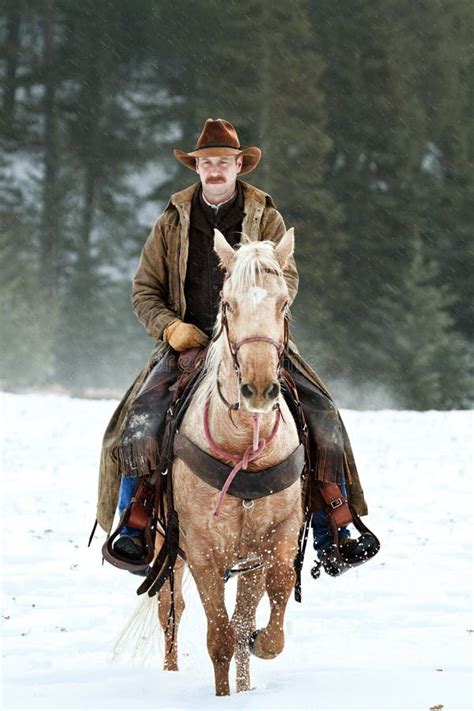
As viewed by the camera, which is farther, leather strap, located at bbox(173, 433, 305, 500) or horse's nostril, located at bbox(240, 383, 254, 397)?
leather strap, located at bbox(173, 433, 305, 500)

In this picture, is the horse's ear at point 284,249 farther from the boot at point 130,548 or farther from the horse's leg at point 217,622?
the boot at point 130,548

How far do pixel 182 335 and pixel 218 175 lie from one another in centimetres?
99

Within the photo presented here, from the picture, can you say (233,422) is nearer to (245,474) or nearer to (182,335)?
(245,474)

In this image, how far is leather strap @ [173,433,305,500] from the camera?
5223mm

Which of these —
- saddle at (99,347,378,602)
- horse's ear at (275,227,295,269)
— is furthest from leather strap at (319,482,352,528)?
horse's ear at (275,227,295,269)

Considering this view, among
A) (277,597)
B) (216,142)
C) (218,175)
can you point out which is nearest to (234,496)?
(277,597)

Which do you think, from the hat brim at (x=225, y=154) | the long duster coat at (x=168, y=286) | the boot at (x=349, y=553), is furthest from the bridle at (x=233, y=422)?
the hat brim at (x=225, y=154)

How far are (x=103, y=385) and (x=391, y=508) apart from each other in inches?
970

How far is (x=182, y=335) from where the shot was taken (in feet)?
19.5

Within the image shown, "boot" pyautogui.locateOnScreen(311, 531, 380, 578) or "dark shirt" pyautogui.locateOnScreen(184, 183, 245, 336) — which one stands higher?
"dark shirt" pyautogui.locateOnScreen(184, 183, 245, 336)

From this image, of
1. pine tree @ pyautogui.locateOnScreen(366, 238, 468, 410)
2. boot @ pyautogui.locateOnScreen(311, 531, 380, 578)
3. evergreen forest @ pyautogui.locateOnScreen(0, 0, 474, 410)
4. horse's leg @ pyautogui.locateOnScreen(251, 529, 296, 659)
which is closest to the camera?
horse's leg @ pyautogui.locateOnScreen(251, 529, 296, 659)

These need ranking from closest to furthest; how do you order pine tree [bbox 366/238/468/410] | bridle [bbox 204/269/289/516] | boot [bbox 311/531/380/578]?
bridle [bbox 204/269/289/516] → boot [bbox 311/531/380/578] → pine tree [bbox 366/238/468/410]

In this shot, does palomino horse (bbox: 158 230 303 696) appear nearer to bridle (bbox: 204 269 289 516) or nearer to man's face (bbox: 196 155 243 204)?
bridle (bbox: 204 269 289 516)

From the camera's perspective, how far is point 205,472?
17.5ft
